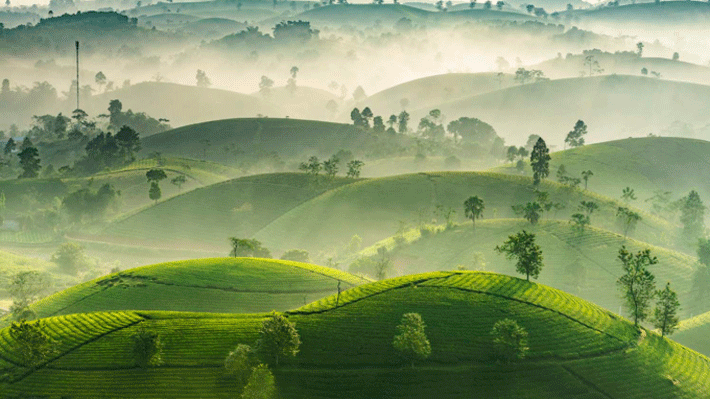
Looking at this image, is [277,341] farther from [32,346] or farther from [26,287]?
[26,287]

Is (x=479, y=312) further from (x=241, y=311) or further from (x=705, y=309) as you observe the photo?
(x=705, y=309)

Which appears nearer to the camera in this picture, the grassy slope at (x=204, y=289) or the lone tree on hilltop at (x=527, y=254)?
the lone tree on hilltop at (x=527, y=254)

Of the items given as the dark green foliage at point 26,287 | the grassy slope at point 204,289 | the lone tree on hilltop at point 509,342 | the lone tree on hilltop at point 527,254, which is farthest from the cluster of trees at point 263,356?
the dark green foliage at point 26,287

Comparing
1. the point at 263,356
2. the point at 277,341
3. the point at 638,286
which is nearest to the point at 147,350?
the point at 263,356

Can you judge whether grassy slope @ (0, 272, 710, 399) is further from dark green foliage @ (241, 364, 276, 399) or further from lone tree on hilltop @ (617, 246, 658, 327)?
lone tree on hilltop @ (617, 246, 658, 327)

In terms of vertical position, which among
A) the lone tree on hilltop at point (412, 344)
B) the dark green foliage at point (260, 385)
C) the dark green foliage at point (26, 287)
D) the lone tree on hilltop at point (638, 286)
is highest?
the lone tree on hilltop at point (638, 286)

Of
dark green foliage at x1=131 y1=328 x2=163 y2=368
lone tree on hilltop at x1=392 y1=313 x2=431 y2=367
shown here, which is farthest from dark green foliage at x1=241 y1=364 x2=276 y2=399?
lone tree on hilltop at x1=392 y1=313 x2=431 y2=367

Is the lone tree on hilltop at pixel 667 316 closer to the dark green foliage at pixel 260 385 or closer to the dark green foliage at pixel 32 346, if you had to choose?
the dark green foliage at pixel 260 385
